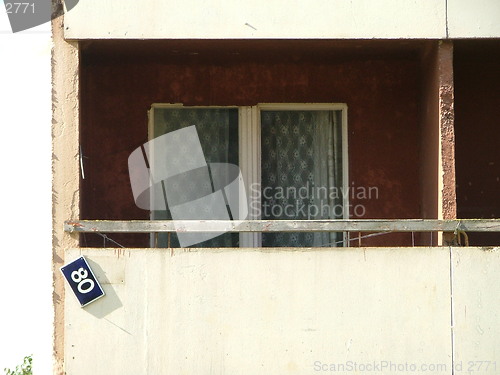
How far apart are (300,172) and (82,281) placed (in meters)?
2.52

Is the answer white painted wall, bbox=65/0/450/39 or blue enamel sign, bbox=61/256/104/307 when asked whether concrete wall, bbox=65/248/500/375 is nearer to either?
blue enamel sign, bbox=61/256/104/307

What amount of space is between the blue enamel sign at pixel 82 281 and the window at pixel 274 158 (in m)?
1.68

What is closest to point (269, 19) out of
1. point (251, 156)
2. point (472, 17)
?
point (472, 17)

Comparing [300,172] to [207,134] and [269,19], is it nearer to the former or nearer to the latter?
[207,134]

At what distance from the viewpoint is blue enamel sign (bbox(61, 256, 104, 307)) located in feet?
23.8

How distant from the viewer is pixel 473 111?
9.01 m

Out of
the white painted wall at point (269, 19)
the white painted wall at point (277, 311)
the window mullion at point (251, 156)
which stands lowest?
the white painted wall at point (277, 311)

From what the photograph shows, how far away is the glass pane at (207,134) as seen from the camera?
891 cm

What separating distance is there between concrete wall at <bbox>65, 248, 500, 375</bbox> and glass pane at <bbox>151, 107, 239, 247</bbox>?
5.32 ft

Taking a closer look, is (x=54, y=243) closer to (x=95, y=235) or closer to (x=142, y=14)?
(x=95, y=235)
